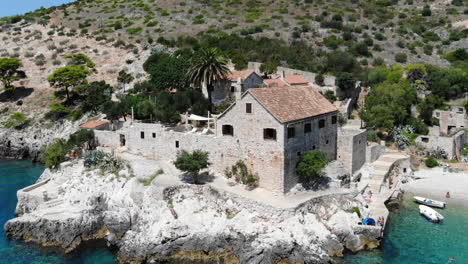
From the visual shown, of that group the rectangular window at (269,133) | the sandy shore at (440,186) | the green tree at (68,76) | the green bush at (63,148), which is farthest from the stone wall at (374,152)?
the green tree at (68,76)

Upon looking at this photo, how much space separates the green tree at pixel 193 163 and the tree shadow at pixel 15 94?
5052 cm

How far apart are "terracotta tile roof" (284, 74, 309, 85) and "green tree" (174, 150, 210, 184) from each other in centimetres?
2557

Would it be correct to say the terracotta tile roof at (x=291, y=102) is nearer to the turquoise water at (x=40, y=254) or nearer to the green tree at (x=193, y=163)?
the green tree at (x=193, y=163)

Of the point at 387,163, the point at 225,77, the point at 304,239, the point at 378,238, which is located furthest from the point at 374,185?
the point at 225,77

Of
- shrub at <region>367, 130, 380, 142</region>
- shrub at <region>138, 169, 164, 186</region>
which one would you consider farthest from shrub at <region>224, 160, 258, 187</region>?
shrub at <region>367, 130, 380, 142</region>

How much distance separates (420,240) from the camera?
3216cm

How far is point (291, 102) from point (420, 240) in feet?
47.4

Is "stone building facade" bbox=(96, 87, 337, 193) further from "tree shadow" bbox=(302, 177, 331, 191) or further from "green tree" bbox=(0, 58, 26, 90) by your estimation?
"green tree" bbox=(0, 58, 26, 90)

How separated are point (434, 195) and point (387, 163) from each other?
5515 millimetres

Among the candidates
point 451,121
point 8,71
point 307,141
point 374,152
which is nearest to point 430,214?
point 374,152

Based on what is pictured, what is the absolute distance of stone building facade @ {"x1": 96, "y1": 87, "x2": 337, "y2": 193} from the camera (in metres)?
33.4

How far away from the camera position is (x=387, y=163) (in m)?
44.0

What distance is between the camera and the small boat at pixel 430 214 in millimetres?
34916

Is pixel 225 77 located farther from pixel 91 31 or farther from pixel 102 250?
pixel 91 31
